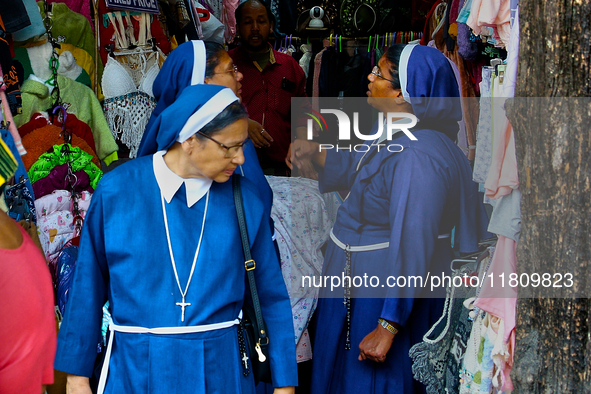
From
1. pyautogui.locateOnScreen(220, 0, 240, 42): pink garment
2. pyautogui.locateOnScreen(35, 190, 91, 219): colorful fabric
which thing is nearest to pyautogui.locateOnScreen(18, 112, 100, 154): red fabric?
pyautogui.locateOnScreen(35, 190, 91, 219): colorful fabric

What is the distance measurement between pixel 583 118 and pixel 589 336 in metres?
0.68

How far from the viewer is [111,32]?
4.11 meters

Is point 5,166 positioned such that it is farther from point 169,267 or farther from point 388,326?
point 388,326

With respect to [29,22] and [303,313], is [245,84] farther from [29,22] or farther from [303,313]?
[303,313]

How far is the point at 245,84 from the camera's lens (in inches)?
187

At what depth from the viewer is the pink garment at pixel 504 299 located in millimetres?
2426

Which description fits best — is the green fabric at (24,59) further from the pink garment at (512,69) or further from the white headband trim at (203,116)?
the pink garment at (512,69)

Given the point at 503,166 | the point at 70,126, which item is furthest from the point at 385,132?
the point at 70,126

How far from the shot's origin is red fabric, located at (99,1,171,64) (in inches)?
161

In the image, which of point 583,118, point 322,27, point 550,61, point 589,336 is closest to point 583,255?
point 589,336

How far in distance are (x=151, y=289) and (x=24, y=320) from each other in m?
0.47

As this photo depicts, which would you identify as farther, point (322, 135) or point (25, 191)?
point (322, 135)

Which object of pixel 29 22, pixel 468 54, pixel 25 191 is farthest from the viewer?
pixel 468 54

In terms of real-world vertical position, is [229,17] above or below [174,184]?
above
